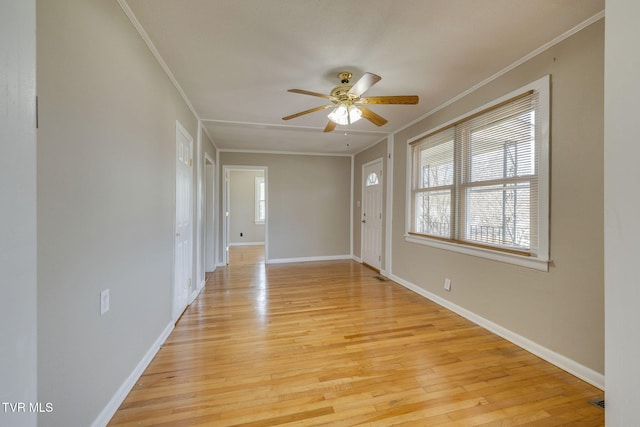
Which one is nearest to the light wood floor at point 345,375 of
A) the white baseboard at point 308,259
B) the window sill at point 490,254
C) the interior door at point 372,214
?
the window sill at point 490,254

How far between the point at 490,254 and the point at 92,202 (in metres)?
3.02


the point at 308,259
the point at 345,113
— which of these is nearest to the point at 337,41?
the point at 345,113

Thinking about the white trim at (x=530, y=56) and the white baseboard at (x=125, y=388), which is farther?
the white trim at (x=530, y=56)

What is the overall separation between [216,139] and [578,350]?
5015 mm

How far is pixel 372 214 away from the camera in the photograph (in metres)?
4.93

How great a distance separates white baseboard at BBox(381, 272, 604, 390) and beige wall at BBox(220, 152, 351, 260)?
2916mm

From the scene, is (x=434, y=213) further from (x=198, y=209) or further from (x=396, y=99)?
(x=198, y=209)

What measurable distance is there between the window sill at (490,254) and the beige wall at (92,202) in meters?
2.95

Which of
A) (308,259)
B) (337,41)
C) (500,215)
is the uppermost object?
(337,41)

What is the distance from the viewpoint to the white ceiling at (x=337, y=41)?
1569 mm

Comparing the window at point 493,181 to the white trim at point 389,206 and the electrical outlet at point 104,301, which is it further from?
the electrical outlet at point 104,301

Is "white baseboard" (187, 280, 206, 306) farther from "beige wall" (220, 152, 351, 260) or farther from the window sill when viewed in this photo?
the window sill

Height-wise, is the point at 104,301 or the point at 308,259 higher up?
the point at 104,301

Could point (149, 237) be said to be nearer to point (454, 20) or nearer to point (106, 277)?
point (106, 277)
